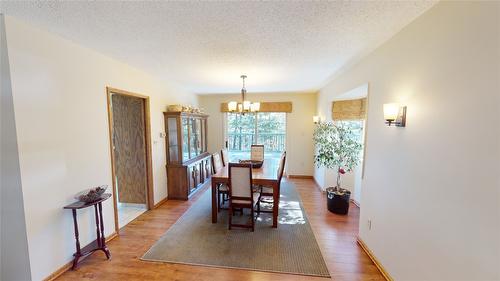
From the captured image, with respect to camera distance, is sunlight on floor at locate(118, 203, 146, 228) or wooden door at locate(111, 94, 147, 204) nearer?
sunlight on floor at locate(118, 203, 146, 228)

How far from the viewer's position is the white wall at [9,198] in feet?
5.82

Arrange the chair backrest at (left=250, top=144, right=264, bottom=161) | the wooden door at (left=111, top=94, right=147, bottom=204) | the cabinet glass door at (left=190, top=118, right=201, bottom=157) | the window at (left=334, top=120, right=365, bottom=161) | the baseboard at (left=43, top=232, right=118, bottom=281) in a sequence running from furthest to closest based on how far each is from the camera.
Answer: the cabinet glass door at (left=190, top=118, right=201, bottom=157) → the chair backrest at (left=250, top=144, right=264, bottom=161) → the window at (left=334, top=120, right=365, bottom=161) → the wooden door at (left=111, top=94, right=147, bottom=204) → the baseboard at (left=43, top=232, right=118, bottom=281)

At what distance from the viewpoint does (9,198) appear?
187 cm

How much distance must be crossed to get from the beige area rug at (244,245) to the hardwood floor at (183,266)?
0.09 metres

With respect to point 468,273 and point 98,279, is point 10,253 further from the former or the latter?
point 468,273

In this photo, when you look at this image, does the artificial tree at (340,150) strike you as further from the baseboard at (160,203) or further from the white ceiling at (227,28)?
the baseboard at (160,203)

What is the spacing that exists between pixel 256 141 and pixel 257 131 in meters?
0.30

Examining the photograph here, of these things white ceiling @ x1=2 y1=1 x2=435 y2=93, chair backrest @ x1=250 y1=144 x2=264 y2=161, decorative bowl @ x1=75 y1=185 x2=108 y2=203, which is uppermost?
white ceiling @ x1=2 y1=1 x2=435 y2=93

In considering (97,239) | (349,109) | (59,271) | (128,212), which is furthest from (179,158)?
(349,109)

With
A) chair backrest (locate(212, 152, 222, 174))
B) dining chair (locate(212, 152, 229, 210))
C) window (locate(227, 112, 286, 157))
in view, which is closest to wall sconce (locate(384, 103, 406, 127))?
dining chair (locate(212, 152, 229, 210))

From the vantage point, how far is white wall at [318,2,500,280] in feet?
3.83

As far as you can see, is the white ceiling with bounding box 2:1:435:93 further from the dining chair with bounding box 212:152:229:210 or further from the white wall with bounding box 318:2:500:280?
the dining chair with bounding box 212:152:229:210

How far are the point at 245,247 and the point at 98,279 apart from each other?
1.59 metres

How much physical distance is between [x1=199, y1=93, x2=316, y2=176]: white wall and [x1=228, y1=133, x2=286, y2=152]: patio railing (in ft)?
1.03
